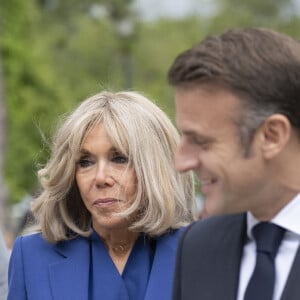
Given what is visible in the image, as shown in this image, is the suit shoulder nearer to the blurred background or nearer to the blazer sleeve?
the blazer sleeve

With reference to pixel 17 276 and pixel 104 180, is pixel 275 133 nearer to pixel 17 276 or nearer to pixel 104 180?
A: pixel 104 180

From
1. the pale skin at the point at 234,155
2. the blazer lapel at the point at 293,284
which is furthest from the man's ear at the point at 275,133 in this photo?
the blazer lapel at the point at 293,284

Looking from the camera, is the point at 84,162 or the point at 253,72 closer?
the point at 253,72

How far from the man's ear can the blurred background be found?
10.7 meters

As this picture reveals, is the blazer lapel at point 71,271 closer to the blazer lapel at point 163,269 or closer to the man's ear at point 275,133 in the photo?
the blazer lapel at point 163,269

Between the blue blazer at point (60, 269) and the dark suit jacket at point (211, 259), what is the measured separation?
0.99 m

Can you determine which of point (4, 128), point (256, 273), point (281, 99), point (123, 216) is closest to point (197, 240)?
point (256, 273)

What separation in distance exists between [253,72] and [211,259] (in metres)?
0.61

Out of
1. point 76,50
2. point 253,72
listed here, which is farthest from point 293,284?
point 76,50

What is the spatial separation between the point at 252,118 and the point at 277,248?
36 centimetres

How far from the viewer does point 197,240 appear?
309 cm

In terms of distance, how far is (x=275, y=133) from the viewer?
2.74 metres

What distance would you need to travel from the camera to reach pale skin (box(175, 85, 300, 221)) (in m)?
2.74

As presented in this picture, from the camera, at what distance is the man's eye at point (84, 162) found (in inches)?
163
